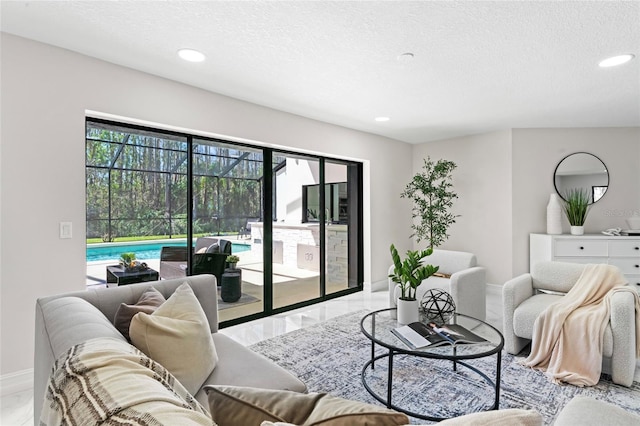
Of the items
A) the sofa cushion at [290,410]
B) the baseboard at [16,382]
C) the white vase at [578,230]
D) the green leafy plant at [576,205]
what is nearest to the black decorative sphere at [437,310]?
the sofa cushion at [290,410]

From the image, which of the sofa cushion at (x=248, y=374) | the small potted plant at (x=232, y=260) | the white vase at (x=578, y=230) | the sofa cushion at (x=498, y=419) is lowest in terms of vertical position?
the sofa cushion at (x=248, y=374)

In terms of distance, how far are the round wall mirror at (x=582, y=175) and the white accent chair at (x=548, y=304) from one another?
2159 mm

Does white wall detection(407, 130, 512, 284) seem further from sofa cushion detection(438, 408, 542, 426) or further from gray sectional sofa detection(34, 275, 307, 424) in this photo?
sofa cushion detection(438, 408, 542, 426)

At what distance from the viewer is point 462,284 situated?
3.37 meters

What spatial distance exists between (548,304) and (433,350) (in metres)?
1.50

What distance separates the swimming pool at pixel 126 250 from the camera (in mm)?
2920

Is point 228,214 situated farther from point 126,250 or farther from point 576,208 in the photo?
point 576,208

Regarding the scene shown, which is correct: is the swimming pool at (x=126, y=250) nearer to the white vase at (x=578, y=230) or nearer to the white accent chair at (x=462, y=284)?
the white accent chair at (x=462, y=284)

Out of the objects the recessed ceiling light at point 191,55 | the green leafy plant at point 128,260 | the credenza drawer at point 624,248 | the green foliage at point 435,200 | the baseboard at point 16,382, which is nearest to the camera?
the baseboard at point 16,382

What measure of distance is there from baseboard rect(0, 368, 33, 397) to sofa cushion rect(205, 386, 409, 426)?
92.6 inches

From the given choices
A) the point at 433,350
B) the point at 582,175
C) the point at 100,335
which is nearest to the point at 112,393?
the point at 100,335

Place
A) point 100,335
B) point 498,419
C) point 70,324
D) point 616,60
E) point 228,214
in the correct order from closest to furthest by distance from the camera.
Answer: point 498,419 → point 100,335 → point 70,324 → point 616,60 → point 228,214

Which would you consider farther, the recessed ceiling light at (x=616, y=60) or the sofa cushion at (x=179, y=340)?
the recessed ceiling light at (x=616, y=60)

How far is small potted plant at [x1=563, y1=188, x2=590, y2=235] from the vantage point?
15.0 feet
